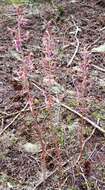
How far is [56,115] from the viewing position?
310cm

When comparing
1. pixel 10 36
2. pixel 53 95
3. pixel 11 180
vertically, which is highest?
pixel 10 36

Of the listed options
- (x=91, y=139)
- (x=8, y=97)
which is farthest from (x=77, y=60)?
(x=91, y=139)

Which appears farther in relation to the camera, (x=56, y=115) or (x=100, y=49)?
(x=100, y=49)

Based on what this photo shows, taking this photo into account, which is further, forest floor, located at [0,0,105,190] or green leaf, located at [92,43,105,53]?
green leaf, located at [92,43,105,53]

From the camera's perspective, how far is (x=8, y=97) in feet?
10.7

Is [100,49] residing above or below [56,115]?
above

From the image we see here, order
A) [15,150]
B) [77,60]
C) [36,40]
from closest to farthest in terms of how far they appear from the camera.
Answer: [15,150]
[77,60]
[36,40]

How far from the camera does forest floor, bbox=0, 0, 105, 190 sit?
104 inches

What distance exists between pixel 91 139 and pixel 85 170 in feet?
0.95

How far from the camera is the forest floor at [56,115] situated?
104 inches

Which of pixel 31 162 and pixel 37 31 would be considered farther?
pixel 37 31

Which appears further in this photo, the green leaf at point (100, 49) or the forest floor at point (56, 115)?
the green leaf at point (100, 49)

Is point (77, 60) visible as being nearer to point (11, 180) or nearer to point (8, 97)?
point (8, 97)

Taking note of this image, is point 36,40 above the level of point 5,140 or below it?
above
